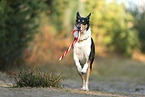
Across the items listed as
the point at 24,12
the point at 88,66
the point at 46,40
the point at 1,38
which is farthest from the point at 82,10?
the point at 88,66

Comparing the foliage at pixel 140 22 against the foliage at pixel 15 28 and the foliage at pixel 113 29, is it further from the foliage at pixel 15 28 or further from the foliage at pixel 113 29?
the foliage at pixel 15 28

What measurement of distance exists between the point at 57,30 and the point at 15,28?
2260cm

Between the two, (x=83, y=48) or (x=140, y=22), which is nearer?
(x=83, y=48)

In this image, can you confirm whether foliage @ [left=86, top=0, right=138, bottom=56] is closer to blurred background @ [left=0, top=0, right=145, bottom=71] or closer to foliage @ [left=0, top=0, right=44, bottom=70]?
blurred background @ [left=0, top=0, right=145, bottom=71]

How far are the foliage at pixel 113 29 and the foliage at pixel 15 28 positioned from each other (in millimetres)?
20788

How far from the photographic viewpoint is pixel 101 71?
24.5 meters

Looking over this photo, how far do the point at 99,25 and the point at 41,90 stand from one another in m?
34.6

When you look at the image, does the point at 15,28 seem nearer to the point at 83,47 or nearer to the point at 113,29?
the point at 83,47

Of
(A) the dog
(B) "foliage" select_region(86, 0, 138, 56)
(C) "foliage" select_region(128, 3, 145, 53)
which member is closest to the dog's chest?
(A) the dog

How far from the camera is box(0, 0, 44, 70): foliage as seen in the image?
16203 mm

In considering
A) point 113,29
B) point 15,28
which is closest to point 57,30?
point 113,29

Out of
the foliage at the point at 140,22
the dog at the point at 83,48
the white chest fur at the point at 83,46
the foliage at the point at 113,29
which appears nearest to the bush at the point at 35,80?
the dog at the point at 83,48

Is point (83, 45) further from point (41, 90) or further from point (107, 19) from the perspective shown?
point (107, 19)

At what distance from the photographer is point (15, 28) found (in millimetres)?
17547
